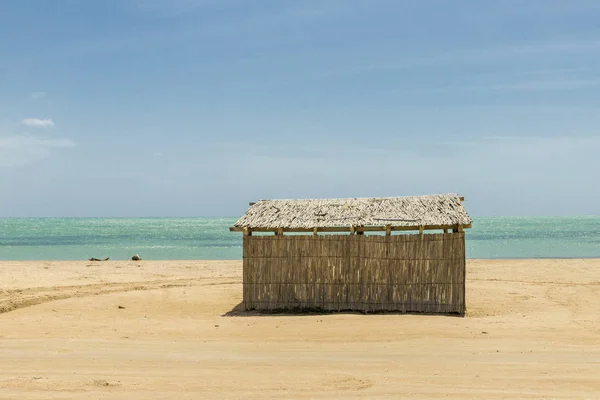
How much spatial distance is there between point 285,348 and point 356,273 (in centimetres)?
337

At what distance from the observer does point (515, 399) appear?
21.7 feet

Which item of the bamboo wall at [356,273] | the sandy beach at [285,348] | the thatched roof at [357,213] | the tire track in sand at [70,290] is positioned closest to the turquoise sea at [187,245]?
the tire track in sand at [70,290]

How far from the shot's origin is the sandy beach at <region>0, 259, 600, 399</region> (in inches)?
280

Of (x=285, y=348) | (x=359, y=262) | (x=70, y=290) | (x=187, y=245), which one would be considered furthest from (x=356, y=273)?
(x=187, y=245)

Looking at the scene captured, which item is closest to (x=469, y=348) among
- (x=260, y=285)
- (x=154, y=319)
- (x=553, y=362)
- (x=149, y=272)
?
(x=553, y=362)

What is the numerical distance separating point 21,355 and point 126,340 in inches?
64.0

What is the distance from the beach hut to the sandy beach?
0.55 metres

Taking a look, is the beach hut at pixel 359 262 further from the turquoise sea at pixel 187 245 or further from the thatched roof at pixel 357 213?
the turquoise sea at pixel 187 245

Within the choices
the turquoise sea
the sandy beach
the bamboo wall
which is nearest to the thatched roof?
the bamboo wall

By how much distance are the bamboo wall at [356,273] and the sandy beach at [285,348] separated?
1.73ft

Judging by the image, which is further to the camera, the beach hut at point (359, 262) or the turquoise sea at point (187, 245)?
the turquoise sea at point (187, 245)

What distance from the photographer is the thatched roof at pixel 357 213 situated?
40.0 feet

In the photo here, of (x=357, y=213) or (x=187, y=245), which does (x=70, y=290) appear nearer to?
(x=357, y=213)

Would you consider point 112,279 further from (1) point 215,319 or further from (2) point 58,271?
(1) point 215,319
